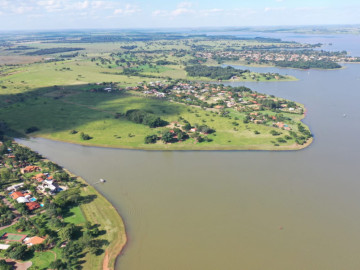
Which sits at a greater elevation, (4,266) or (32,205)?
(32,205)

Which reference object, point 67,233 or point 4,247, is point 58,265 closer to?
point 67,233

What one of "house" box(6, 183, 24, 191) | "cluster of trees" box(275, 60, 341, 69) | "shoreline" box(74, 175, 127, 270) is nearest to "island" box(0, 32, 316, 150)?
"shoreline" box(74, 175, 127, 270)

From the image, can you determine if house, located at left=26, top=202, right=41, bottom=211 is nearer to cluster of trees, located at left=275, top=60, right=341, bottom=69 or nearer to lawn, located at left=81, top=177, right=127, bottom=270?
lawn, located at left=81, top=177, right=127, bottom=270

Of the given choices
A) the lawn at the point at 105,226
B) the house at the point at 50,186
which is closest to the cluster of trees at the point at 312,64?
the lawn at the point at 105,226

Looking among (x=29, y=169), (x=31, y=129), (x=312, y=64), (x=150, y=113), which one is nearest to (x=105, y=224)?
(x=29, y=169)

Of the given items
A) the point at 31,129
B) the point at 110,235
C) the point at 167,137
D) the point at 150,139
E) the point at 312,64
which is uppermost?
the point at 312,64

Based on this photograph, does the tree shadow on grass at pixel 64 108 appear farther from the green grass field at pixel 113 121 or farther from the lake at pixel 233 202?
the lake at pixel 233 202
